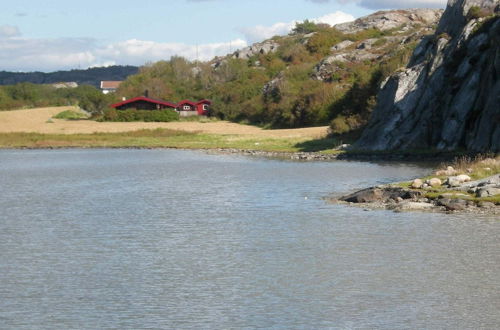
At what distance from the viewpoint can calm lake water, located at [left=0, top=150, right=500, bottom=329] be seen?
22.6 m

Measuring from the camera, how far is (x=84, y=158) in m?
86.8

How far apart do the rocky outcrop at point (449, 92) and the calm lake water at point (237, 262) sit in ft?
57.0

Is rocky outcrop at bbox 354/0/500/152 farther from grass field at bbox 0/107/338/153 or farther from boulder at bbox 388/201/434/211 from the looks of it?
boulder at bbox 388/201/434/211

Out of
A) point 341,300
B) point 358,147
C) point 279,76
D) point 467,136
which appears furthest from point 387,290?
point 279,76

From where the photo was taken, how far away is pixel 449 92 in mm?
73125

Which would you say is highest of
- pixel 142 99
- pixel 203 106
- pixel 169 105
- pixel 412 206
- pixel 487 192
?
pixel 142 99

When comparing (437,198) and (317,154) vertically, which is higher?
(437,198)

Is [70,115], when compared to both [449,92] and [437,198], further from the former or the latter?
[437,198]

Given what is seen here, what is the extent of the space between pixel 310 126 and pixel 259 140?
15.5 metres

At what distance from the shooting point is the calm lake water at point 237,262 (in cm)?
2264

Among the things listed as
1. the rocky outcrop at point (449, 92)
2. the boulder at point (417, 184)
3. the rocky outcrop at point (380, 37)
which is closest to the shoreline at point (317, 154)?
the rocky outcrop at point (449, 92)

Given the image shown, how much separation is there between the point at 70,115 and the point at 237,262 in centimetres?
13076

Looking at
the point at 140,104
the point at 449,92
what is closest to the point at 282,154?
the point at 449,92

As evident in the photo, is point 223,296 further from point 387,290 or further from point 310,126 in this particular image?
point 310,126
